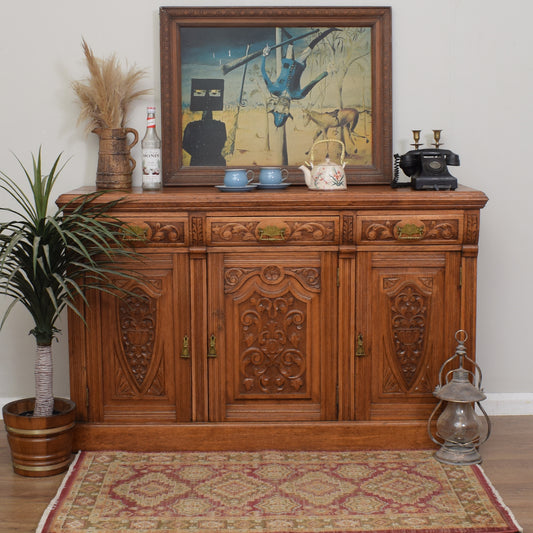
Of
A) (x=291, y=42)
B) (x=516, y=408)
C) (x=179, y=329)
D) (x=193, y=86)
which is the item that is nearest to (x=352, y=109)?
(x=291, y=42)

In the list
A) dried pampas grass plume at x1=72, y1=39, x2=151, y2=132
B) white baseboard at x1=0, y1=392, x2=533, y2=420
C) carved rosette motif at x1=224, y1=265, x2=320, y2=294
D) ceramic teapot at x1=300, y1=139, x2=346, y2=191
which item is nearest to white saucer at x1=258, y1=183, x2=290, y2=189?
ceramic teapot at x1=300, y1=139, x2=346, y2=191

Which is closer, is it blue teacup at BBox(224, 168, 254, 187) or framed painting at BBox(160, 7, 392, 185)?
blue teacup at BBox(224, 168, 254, 187)

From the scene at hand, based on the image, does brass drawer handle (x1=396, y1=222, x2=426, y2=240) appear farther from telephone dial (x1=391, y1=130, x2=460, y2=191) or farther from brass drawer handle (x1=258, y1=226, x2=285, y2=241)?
brass drawer handle (x1=258, y1=226, x2=285, y2=241)

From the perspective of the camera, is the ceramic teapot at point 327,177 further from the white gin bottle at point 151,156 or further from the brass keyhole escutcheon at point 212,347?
the brass keyhole escutcheon at point 212,347

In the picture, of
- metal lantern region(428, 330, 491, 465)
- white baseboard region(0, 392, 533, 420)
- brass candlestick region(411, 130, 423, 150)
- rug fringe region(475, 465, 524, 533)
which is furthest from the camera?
white baseboard region(0, 392, 533, 420)

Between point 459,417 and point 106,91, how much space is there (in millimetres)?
2050

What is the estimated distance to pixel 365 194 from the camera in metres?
3.33

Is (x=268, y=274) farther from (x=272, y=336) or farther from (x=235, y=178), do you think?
(x=235, y=178)

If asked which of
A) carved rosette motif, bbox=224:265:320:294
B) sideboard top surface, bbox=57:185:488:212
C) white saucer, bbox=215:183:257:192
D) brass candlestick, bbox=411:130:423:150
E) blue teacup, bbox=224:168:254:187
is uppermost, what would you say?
brass candlestick, bbox=411:130:423:150

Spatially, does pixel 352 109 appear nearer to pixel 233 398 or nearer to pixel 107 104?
pixel 107 104

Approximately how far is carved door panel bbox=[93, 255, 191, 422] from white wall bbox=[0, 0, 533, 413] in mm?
589

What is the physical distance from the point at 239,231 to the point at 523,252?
146cm

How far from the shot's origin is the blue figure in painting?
12.3 ft

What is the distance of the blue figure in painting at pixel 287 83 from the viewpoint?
375cm
